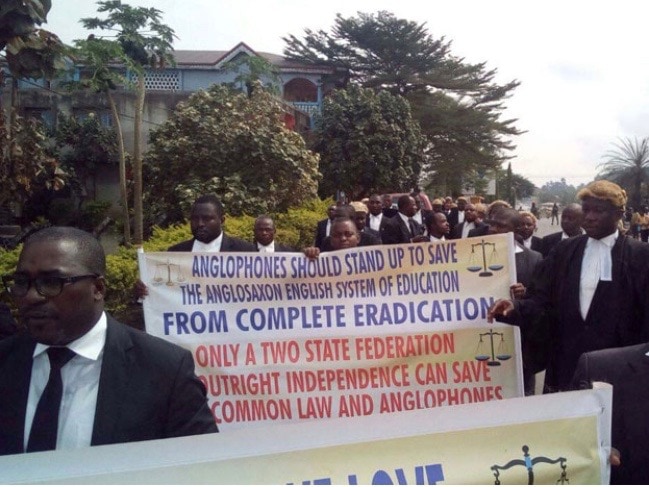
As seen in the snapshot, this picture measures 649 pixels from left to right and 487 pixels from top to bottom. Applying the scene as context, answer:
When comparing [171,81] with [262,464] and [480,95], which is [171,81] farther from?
[262,464]

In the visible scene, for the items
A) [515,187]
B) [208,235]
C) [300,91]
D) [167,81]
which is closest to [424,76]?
[300,91]

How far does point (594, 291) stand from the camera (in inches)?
164

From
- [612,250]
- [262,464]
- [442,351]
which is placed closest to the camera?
[262,464]

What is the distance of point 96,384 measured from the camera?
2.22 metres

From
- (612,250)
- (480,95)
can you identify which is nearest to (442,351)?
(612,250)

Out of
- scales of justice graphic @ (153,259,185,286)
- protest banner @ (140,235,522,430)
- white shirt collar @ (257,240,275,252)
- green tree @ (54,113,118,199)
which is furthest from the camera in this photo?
green tree @ (54,113,118,199)

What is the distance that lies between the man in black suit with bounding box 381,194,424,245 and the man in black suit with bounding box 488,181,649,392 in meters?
5.85

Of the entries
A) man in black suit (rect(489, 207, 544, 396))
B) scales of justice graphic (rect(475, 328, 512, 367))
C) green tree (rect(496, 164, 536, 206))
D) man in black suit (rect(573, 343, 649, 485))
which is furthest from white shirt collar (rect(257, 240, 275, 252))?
green tree (rect(496, 164, 536, 206))

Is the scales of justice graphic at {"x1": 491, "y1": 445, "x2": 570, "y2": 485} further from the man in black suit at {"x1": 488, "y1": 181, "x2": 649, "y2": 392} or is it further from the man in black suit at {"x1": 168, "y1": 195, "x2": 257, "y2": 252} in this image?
the man in black suit at {"x1": 168, "y1": 195, "x2": 257, "y2": 252}

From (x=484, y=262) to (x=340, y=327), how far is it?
3.47 ft

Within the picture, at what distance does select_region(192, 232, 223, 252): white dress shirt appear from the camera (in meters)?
5.77

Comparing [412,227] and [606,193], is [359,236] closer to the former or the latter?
[606,193]

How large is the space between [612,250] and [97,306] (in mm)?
3009

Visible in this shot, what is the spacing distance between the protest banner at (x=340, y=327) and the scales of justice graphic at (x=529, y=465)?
249cm
